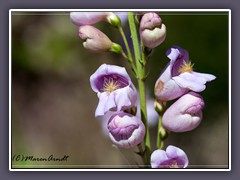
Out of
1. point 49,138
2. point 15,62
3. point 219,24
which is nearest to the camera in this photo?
point 219,24

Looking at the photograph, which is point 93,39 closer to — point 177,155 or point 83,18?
point 83,18

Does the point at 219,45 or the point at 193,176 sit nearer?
the point at 193,176

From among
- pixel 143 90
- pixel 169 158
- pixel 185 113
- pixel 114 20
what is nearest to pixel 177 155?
pixel 169 158

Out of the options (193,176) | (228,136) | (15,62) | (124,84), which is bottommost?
(193,176)

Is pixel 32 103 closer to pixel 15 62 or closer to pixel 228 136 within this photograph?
pixel 15 62

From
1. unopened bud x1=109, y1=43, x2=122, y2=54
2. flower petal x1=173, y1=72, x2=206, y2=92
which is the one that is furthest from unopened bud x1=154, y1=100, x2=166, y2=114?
unopened bud x1=109, y1=43, x2=122, y2=54

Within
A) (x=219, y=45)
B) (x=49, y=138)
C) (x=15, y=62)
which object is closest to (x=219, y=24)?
(x=219, y=45)
